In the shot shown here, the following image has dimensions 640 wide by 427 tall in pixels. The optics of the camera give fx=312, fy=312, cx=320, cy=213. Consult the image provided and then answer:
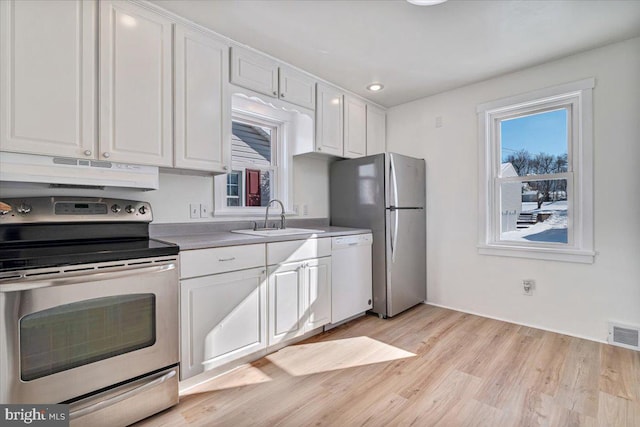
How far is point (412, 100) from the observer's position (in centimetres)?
374

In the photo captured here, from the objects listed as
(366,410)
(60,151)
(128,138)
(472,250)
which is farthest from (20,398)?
(472,250)

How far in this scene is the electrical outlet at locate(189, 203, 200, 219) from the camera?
8.18 ft

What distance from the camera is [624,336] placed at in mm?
2471

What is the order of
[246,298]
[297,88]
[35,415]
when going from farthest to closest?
[297,88], [246,298], [35,415]

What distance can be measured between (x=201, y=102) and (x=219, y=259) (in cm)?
113

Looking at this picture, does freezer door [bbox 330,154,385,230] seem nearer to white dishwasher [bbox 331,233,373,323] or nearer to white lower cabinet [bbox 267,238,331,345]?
white dishwasher [bbox 331,233,373,323]

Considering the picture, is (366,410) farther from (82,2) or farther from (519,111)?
(519,111)

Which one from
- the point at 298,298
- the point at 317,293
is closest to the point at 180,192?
the point at 298,298

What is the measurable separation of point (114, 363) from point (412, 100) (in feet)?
12.2

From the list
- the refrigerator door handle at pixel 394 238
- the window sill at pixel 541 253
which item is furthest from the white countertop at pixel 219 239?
the window sill at pixel 541 253

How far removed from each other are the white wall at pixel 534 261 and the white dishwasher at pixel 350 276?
0.92 m

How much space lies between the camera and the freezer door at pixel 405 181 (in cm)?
312

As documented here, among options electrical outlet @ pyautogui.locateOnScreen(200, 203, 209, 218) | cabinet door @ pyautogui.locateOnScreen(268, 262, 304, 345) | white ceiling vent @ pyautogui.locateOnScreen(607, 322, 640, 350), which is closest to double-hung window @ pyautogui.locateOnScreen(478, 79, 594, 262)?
white ceiling vent @ pyautogui.locateOnScreen(607, 322, 640, 350)

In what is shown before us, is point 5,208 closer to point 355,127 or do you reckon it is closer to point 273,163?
point 273,163
